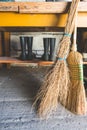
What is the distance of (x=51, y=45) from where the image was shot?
5.51 feet

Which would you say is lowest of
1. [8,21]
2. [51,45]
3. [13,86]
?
[13,86]

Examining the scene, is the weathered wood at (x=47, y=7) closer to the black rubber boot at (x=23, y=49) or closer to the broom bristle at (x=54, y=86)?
the broom bristle at (x=54, y=86)

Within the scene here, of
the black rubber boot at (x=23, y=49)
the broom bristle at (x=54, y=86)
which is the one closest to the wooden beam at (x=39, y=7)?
the broom bristle at (x=54, y=86)

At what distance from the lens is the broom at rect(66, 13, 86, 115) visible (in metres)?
1.10

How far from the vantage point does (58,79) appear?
115 centimetres

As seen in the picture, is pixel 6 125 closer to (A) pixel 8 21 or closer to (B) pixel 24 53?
(A) pixel 8 21

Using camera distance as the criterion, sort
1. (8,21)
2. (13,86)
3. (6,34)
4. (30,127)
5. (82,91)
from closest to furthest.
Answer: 1. (30,127)
2. (82,91)
3. (8,21)
4. (13,86)
5. (6,34)

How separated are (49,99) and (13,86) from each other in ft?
1.96

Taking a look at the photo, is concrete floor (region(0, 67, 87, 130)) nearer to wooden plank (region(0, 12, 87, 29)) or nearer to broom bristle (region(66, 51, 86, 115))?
broom bristle (region(66, 51, 86, 115))

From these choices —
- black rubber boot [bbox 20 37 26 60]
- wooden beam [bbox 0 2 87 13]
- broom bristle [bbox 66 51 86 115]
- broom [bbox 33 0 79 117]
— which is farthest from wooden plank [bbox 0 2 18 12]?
black rubber boot [bbox 20 37 26 60]

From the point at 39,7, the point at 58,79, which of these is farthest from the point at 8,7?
the point at 58,79

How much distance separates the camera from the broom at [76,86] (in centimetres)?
110

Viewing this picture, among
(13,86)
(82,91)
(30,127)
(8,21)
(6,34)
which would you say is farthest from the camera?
(6,34)

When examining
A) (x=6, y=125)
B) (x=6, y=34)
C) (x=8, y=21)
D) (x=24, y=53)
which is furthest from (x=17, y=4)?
(x=6, y=34)
